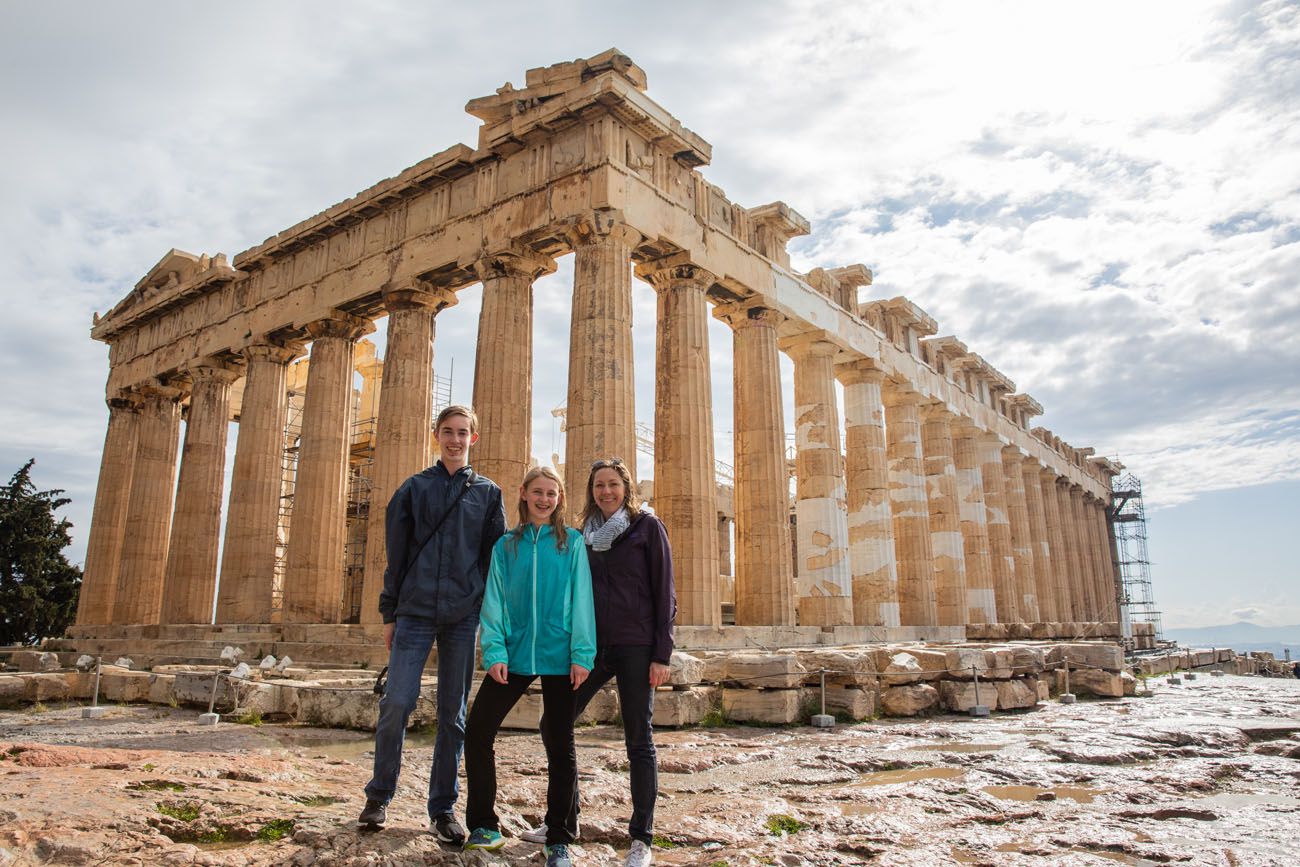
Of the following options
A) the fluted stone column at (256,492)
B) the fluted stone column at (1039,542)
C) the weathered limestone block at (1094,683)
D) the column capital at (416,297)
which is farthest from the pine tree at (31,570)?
the fluted stone column at (1039,542)

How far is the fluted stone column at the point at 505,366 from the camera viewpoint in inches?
627

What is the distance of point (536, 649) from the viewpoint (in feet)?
14.0

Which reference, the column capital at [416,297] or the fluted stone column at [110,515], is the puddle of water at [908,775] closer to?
the column capital at [416,297]

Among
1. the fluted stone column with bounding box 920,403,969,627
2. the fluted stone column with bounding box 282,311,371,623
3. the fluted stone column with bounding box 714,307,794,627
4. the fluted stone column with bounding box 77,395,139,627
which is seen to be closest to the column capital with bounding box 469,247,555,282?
the fluted stone column with bounding box 714,307,794,627

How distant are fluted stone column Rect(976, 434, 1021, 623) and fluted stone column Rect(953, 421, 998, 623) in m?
0.42

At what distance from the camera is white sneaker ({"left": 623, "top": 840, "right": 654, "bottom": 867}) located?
13.5 feet

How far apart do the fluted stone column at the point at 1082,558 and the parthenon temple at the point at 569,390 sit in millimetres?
9189

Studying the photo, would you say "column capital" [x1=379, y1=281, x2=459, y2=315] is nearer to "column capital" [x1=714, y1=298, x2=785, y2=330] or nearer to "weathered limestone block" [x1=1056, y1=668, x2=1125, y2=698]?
"column capital" [x1=714, y1=298, x2=785, y2=330]

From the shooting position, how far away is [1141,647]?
37.4m

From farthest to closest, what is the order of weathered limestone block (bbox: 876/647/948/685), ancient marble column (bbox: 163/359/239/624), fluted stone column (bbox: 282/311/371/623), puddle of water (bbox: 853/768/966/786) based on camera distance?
ancient marble column (bbox: 163/359/239/624) → fluted stone column (bbox: 282/311/371/623) → weathered limestone block (bbox: 876/647/948/685) → puddle of water (bbox: 853/768/966/786)

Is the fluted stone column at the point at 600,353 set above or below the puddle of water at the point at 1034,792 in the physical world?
above

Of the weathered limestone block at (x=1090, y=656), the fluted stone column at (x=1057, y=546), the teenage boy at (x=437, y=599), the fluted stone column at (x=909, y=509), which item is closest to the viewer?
the teenage boy at (x=437, y=599)

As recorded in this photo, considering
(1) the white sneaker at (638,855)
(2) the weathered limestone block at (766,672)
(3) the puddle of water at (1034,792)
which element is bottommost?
(3) the puddle of water at (1034,792)

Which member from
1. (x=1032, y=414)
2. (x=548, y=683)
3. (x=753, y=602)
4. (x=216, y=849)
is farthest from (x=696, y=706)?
(x=1032, y=414)
